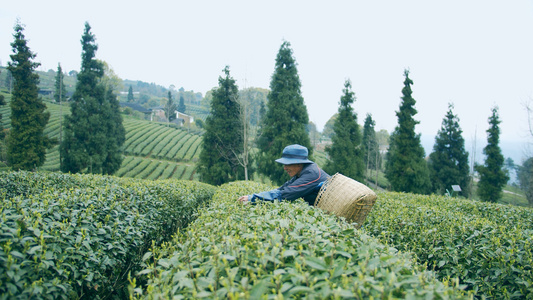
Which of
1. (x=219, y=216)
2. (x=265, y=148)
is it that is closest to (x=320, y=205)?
(x=219, y=216)

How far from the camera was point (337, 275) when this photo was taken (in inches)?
53.0

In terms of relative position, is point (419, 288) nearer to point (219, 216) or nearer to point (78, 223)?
point (219, 216)

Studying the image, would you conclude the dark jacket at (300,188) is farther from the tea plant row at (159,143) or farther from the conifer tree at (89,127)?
the tea plant row at (159,143)

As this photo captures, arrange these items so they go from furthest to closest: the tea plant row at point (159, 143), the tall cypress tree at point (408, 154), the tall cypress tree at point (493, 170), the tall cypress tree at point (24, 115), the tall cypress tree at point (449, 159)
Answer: the tea plant row at point (159, 143) < the tall cypress tree at point (449, 159) < the tall cypress tree at point (493, 170) < the tall cypress tree at point (408, 154) < the tall cypress tree at point (24, 115)

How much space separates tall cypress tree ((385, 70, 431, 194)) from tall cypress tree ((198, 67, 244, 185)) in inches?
464

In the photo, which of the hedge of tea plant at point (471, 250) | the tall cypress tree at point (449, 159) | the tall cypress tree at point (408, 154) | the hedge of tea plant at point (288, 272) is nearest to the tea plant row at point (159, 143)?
the tall cypress tree at point (408, 154)

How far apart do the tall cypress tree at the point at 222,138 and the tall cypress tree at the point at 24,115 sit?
10469 mm

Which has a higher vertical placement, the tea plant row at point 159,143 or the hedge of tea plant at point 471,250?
the hedge of tea plant at point 471,250

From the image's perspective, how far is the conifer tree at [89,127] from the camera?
1980cm

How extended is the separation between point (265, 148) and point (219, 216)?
16.9m

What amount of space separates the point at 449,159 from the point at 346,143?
12.0 metres

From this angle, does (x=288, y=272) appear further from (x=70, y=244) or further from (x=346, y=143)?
(x=346, y=143)

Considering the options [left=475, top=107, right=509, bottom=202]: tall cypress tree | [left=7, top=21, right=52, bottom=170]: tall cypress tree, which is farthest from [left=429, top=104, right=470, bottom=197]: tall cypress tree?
[left=7, top=21, right=52, bottom=170]: tall cypress tree

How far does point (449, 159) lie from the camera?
25875 mm
